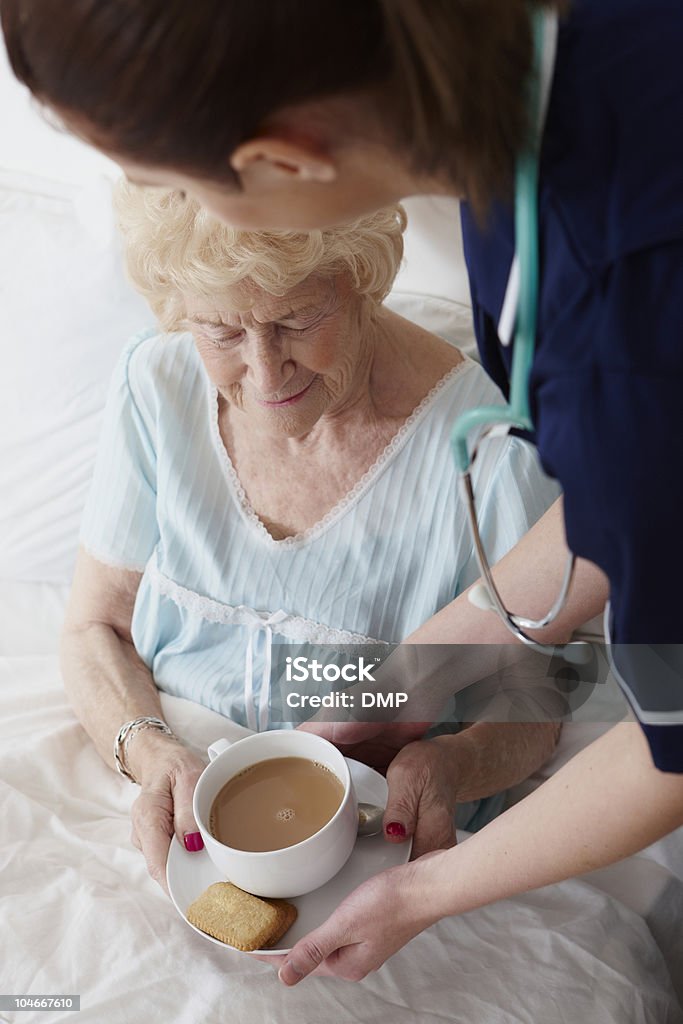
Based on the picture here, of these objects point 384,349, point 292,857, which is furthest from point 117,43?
point 384,349

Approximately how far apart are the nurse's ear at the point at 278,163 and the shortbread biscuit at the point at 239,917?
→ 68 cm

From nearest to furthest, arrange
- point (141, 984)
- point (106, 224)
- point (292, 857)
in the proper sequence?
point (292, 857), point (141, 984), point (106, 224)

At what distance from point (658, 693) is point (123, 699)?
899 mm

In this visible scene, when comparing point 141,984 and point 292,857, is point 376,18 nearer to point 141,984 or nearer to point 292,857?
point 292,857

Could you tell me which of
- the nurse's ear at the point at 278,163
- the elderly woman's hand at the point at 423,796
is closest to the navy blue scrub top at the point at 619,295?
the nurse's ear at the point at 278,163

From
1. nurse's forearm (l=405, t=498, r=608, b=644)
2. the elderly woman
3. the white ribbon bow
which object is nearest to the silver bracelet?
the elderly woman

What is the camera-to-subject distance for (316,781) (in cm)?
101

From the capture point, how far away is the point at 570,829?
78 cm

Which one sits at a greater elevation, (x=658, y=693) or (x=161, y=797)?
(x=658, y=693)

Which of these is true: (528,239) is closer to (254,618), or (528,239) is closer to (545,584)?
(545,584)

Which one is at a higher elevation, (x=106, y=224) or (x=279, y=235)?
(x=279, y=235)

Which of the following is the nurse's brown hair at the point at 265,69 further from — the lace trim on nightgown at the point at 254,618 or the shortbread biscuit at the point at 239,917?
the lace trim on nightgown at the point at 254,618

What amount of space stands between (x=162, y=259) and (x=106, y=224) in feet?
2.31

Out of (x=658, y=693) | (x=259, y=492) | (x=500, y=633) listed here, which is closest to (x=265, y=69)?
(x=658, y=693)
